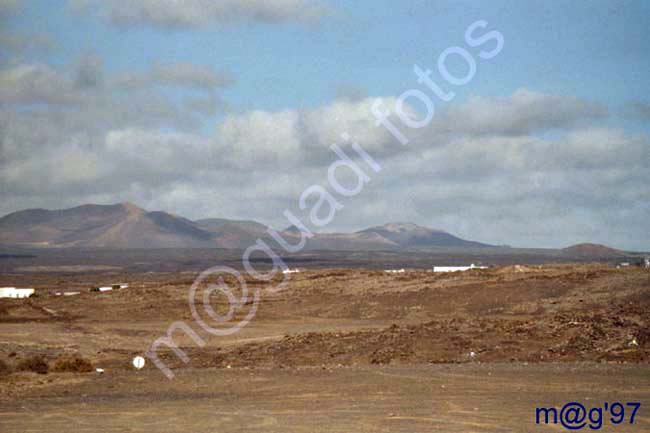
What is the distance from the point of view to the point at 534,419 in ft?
54.3

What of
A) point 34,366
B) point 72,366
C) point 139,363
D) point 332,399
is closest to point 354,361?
point 139,363

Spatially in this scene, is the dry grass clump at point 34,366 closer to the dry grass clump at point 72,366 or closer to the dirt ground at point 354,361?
the dry grass clump at point 72,366

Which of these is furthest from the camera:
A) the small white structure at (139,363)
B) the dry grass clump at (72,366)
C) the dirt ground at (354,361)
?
the small white structure at (139,363)

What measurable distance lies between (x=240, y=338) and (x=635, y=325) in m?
14.7

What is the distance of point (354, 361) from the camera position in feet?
94.2

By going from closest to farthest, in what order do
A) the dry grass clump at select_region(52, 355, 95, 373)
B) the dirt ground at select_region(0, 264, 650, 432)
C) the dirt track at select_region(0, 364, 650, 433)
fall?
the dirt track at select_region(0, 364, 650, 433) < the dirt ground at select_region(0, 264, 650, 432) < the dry grass clump at select_region(52, 355, 95, 373)

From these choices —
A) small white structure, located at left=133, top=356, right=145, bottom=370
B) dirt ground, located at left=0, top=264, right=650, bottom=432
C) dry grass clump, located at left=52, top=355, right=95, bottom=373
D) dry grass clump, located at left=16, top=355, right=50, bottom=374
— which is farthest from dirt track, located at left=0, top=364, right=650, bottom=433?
dry grass clump, located at left=16, top=355, right=50, bottom=374

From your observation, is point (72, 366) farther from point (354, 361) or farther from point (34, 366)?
point (354, 361)

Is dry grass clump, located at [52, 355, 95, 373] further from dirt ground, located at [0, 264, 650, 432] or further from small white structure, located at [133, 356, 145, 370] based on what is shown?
small white structure, located at [133, 356, 145, 370]

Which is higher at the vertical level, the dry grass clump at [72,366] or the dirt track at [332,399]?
the dry grass clump at [72,366]

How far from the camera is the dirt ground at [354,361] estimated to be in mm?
17609

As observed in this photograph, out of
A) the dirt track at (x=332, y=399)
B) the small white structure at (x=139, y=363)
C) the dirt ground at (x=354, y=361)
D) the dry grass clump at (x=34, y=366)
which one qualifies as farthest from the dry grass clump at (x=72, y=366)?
the dirt track at (x=332, y=399)

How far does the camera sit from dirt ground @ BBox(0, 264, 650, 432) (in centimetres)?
1761

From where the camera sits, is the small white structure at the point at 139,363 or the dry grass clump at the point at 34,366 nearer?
the dry grass clump at the point at 34,366
